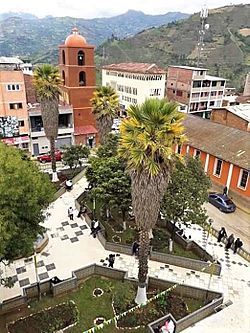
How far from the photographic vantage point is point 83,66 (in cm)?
3794

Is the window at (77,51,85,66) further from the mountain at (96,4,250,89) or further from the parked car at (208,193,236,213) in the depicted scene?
the mountain at (96,4,250,89)

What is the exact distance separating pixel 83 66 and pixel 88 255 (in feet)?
86.1

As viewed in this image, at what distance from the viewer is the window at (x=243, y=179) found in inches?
1073

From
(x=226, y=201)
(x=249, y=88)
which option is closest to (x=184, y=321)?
(x=226, y=201)

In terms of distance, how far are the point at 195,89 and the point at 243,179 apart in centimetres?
3769

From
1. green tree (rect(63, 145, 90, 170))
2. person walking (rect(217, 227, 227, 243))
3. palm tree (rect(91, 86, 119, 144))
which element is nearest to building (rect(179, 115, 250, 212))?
person walking (rect(217, 227, 227, 243))

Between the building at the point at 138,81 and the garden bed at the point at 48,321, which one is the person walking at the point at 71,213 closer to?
the garden bed at the point at 48,321

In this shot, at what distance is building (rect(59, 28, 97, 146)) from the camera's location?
1454 inches

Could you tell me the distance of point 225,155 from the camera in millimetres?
29203

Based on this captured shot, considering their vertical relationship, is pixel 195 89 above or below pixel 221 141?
above

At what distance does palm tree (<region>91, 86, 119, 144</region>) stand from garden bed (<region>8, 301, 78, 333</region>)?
16.1 metres

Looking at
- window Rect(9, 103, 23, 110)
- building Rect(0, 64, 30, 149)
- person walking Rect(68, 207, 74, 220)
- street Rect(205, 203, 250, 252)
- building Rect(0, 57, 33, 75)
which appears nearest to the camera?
street Rect(205, 203, 250, 252)

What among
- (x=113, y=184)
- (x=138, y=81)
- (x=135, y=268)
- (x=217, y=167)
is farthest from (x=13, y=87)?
(x=138, y=81)

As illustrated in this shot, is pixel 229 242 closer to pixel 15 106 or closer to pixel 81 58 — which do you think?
pixel 15 106
